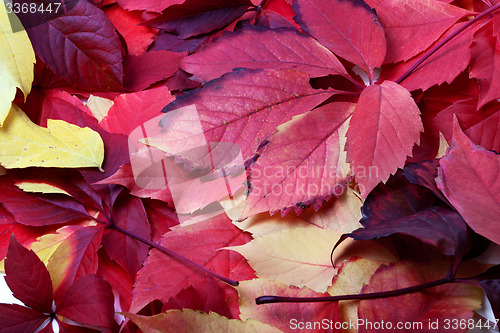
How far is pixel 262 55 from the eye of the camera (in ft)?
1.36

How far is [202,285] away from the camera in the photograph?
0.37 metres

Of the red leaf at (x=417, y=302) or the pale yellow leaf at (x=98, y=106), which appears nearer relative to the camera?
the red leaf at (x=417, y=302)

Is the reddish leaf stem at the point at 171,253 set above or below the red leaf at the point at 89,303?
above

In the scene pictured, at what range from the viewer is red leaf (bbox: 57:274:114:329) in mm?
349

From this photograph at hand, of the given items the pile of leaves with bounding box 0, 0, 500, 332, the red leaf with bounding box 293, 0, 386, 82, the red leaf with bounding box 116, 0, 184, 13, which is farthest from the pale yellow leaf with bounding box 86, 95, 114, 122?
the red leaf with bounding box 293, 0, 386, 82

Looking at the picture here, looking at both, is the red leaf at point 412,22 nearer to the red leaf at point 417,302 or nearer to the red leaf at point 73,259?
the red leaf at point 417,302

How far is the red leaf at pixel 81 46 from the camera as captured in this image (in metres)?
0.44

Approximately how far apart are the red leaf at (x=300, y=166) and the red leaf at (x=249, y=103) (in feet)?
0.05

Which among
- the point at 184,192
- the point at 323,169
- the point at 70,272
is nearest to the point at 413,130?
the point at 323,169

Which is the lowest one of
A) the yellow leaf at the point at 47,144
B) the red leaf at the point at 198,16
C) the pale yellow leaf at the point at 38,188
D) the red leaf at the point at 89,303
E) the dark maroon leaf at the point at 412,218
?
the red leaf at the point at 89,303

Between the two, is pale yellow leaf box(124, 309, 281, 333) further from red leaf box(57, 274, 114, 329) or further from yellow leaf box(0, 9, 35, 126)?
yellow leaf box(0, 9, 35, 126)

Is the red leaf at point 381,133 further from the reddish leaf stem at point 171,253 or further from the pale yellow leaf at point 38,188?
the pale yellow leaf at point 38,188

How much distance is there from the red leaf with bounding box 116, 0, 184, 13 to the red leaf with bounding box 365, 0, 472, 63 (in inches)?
8.2

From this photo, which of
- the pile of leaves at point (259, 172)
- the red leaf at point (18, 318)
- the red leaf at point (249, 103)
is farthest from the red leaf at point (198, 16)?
the red leaf at point (18, 318)
